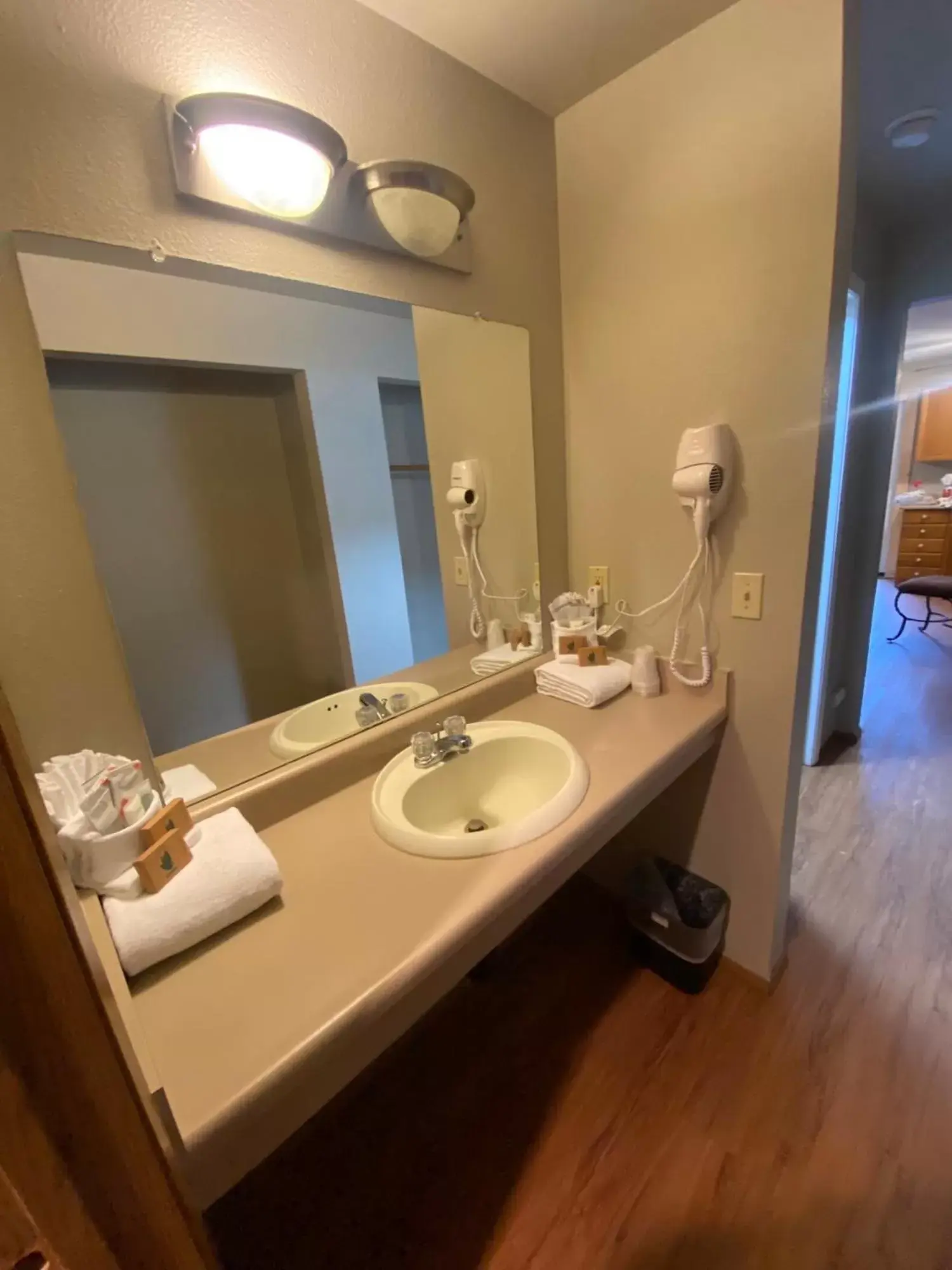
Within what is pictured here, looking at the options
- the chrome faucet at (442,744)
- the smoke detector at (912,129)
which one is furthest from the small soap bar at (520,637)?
the smoke detector at (912,129)

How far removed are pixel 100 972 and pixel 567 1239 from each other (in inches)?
50.2

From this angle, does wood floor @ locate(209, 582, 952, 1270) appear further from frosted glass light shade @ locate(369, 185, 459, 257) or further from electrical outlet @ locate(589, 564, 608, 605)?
frosted glass light shade @ locate(369, 185, 459, 257)

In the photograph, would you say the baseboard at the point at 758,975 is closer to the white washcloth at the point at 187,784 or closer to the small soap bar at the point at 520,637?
the small soap bar at the point at 520,637

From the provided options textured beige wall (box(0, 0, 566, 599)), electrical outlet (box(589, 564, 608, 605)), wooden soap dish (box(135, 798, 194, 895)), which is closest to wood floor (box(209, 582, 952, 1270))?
wooden soap dish (box(135, 798, 194, 895))

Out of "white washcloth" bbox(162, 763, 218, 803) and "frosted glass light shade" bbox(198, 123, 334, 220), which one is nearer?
"frosted glass light shade" bbox(198, 123, 334, 220)

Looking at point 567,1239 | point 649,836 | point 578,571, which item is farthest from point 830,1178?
point 578,571

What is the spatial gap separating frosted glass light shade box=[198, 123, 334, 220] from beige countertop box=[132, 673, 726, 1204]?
3.64ft

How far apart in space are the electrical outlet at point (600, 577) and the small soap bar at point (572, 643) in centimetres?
15

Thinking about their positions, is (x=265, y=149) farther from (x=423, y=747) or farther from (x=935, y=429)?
(x=935, y=429)

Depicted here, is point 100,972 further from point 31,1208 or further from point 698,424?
point 698,424

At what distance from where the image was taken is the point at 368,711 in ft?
4.16

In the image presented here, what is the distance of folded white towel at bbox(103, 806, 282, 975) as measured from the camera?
0.72 meters

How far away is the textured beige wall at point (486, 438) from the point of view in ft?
4.36

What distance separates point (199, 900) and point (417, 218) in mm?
1279
